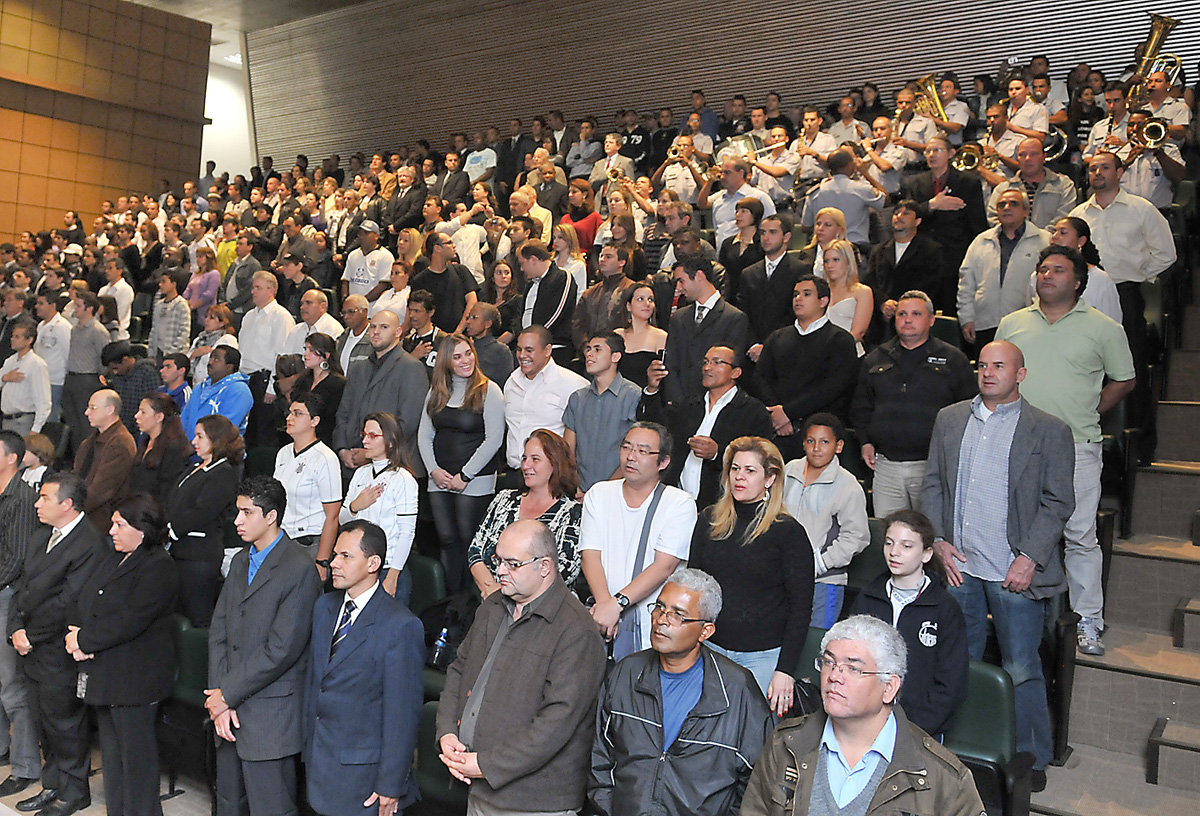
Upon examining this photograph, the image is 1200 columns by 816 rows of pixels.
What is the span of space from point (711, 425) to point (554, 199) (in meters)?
5.37

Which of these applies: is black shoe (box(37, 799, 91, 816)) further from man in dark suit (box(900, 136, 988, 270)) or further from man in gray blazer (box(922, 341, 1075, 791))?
A: man in dark suit (box(900, 136, 988, 270))

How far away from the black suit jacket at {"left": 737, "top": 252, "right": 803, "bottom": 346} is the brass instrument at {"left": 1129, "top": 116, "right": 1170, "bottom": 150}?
2.60 m

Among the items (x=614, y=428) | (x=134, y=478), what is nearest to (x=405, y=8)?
(x=134, y=478)

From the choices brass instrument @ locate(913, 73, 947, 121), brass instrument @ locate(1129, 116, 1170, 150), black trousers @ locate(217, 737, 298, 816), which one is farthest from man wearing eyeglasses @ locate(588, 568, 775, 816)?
brass instrument @ locate(913, 73, 947, 121)

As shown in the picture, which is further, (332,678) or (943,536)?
(943,536)

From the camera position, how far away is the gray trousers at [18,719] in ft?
15.1

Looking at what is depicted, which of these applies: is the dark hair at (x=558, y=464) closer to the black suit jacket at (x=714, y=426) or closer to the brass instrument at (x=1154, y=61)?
the black suit jacket at (x=714, y=426)

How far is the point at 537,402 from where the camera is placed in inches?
187

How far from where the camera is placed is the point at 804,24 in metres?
11.2

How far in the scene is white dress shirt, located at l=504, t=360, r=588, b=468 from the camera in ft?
15.5

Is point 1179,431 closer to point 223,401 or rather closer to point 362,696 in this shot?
point 362,696

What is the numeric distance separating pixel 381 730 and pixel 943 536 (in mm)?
2121

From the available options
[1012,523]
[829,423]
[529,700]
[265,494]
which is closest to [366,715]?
[529,700]

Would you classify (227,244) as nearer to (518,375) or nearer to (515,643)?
(518,375)
